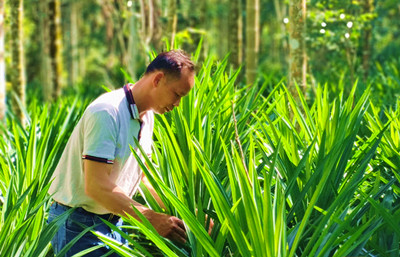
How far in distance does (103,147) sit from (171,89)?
1.40ft

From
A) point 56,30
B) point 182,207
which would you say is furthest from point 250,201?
point 56,30

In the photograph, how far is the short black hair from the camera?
302 centimetres

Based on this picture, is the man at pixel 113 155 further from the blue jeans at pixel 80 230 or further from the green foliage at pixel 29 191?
the green foliage at pixel 29 191

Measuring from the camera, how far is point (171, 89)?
118 inches

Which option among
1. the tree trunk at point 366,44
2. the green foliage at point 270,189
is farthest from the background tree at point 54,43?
the green foliage at point 270,189

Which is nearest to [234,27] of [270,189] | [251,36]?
[251,36]

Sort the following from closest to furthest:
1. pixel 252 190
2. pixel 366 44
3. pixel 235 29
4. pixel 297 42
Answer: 1. pixel 252 190
2. pixel 297 42
3. pixel 366 44
4. pixel 235 29

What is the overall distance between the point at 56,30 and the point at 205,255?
1055 centimetres

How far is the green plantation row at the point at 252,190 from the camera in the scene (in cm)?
263

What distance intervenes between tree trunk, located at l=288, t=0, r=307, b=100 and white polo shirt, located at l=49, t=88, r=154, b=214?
3.63 m

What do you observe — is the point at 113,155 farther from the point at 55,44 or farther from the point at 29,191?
the point at 55,44

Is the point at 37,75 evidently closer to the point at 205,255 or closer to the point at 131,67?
the point at 131,67

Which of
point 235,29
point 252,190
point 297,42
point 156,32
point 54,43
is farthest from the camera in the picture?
point 235,29

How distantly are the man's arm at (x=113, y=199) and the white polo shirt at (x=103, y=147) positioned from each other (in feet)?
0.19
